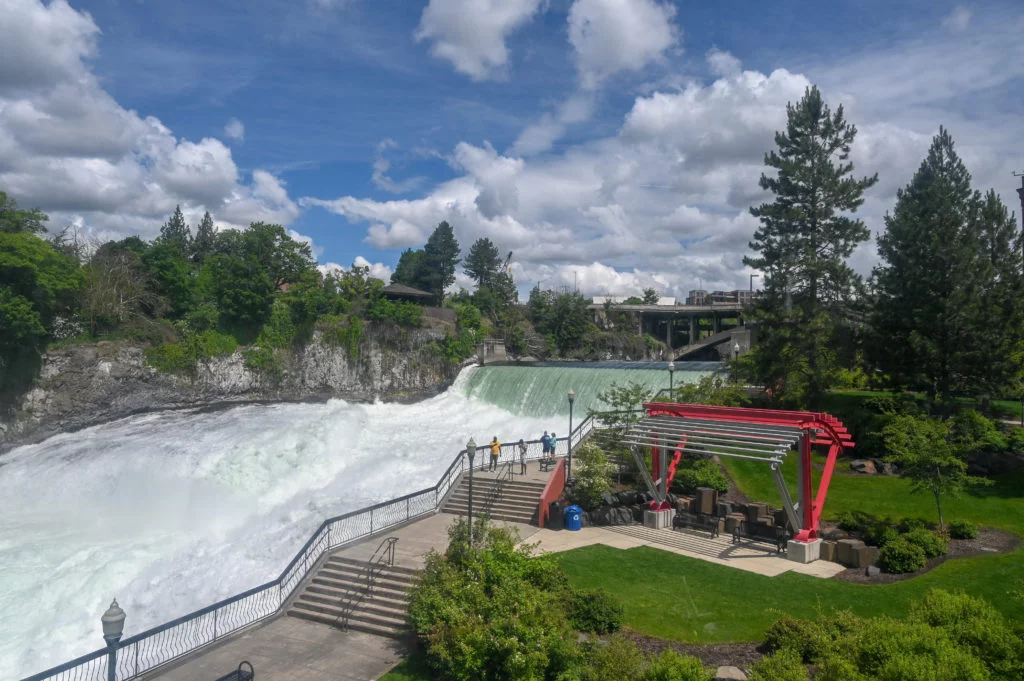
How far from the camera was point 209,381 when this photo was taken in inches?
1884

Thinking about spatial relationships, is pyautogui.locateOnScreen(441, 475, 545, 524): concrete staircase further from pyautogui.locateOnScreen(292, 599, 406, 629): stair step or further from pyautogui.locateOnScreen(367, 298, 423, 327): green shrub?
pyautogui.locateOnScreen(367, 298, 423, 327): green shrub

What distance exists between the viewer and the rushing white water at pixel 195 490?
16.9m

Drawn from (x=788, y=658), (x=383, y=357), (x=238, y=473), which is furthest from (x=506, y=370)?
(x=788, y=658)

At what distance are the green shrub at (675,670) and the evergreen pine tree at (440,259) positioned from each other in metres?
74.4

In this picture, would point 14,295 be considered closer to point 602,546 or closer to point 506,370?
point 506,370

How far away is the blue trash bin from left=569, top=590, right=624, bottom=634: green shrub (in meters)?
7.07

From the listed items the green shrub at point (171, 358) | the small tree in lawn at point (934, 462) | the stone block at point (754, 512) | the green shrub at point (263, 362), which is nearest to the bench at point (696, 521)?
the stone block at point (754, 512)

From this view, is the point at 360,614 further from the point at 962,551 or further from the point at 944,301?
the point at 944,301

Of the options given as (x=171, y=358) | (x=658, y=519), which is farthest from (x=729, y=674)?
(x=171, y=358)

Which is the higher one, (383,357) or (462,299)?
(462,299)

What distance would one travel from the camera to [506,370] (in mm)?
46094

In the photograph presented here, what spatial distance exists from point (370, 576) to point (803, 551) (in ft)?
37.6

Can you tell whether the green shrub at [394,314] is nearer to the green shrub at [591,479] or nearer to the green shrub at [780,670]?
the green shrub at [591,479]

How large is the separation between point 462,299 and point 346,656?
6442 centimetres
